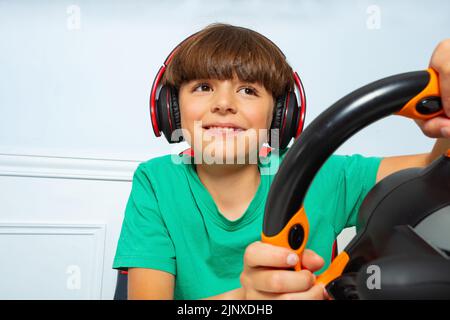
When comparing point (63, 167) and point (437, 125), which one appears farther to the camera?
point (63, 167)

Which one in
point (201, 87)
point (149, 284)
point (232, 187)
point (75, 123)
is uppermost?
point (201, 87)

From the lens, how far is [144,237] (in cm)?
82

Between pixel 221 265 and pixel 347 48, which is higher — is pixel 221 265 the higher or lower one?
the lower one

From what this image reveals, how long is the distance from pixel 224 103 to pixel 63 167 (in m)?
0.94

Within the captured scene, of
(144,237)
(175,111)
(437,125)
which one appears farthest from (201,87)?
(437,125)

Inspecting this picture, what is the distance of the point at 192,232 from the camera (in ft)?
2.91

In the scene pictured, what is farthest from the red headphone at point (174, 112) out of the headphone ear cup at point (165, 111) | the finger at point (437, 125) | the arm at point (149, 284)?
the finger at point (437, 125)

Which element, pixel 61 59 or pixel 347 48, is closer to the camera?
pixel 61 59

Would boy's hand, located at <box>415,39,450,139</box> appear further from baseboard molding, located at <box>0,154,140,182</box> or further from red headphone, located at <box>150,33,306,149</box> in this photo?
baseboard molding, located at <box>0,154,140,182</box>

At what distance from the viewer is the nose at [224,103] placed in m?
0.80

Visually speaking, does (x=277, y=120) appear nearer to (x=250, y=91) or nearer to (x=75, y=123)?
(x=250, y=91)
